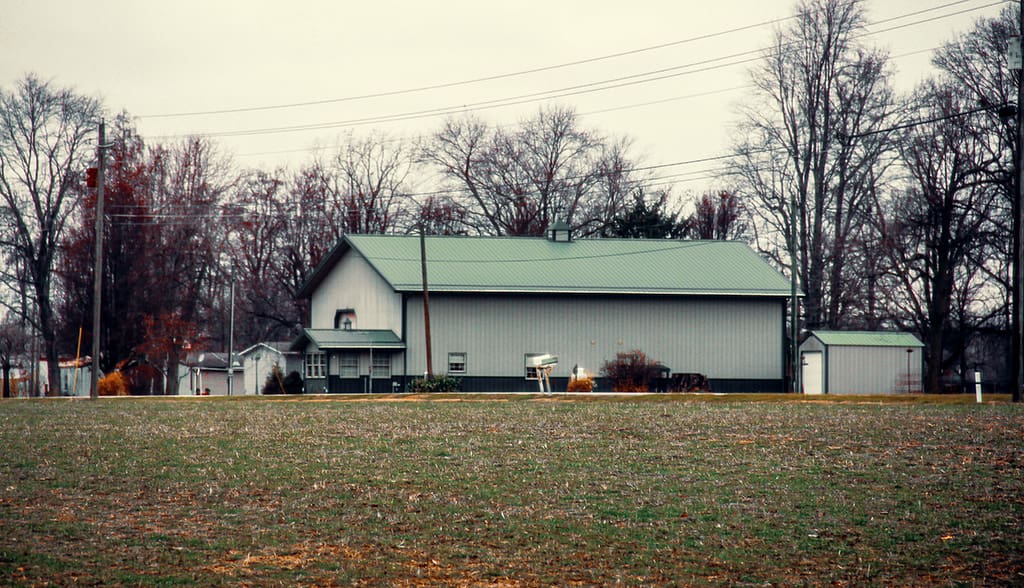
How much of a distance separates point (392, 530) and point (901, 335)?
38407 mm

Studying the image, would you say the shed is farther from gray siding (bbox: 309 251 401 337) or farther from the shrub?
gray siding (bbox: 309 251 401 337)

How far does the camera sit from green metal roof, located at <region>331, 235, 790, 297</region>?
49.6m

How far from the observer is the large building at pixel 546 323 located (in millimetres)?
49281

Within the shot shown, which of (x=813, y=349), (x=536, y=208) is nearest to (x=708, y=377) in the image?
(x=813, y=349)

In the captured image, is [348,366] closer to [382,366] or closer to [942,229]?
[382,366]

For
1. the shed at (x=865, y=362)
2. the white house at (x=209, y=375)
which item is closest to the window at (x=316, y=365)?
the shed at (x=865, y=362)

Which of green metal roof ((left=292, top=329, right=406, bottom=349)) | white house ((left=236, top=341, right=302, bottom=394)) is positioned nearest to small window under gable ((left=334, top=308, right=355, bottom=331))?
green metal roof ((left=292, top=329, right=406, bottom=349))

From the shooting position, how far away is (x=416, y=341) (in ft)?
161

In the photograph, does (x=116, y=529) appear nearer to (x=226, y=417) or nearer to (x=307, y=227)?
(x=226, y=417)

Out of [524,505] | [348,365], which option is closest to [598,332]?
[348,365]

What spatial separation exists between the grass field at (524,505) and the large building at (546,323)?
28.1m

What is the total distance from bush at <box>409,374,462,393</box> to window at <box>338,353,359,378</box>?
394 cm

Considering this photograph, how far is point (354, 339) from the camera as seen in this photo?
162ft

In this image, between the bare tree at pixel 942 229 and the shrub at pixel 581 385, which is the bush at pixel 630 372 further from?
the bare tree at pixel 942 229
